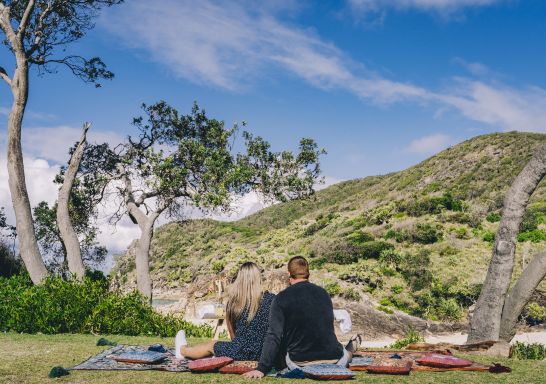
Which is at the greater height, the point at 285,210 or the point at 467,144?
the point at 467,144

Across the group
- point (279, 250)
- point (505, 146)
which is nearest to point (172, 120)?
point (279, 250)

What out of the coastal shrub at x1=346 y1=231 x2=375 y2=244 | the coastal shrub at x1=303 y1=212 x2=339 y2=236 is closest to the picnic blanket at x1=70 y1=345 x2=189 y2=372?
the coastal shrub at x1=346 y1=231 x2=375 y2=244

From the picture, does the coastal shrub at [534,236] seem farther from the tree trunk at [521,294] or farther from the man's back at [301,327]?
the man's back at [301,327]

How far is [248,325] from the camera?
6215 mm

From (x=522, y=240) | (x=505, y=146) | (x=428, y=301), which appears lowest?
(x=428, y=301)

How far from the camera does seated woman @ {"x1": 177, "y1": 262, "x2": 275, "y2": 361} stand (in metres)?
6.16

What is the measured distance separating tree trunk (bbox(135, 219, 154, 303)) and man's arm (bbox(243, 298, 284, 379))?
35.2 ft

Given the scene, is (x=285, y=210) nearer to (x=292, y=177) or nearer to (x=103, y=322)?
(x=292, y=177)

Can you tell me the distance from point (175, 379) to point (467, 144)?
198 feet

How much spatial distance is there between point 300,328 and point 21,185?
1068 cm

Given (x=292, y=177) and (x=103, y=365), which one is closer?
(x=103, y=365)

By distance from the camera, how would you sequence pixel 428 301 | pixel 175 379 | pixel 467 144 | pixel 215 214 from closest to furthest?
pixel 175 379 < pixel 215 214 < pixel 428 301 < pixel 467 144

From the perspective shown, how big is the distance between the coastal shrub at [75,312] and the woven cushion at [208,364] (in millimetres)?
5719

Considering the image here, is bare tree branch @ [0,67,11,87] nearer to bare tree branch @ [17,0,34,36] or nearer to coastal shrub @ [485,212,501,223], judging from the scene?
bare tree branch @ [17,0,34,36]
